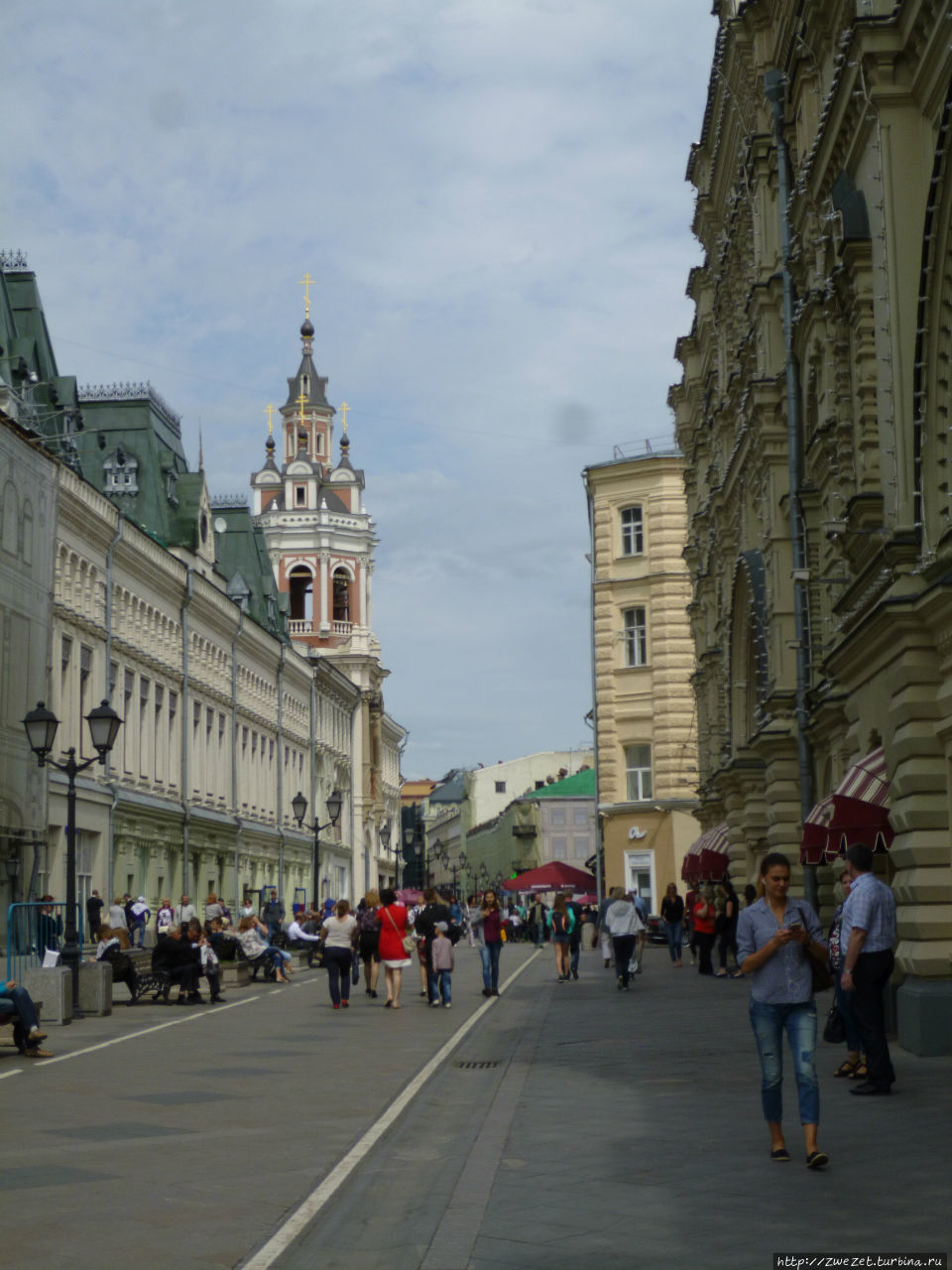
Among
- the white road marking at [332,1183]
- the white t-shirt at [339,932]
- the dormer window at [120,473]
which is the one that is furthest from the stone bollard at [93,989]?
the dormer window at [120,473]

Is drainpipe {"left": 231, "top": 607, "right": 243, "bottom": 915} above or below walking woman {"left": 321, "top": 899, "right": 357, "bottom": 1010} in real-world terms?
above

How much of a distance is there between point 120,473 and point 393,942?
37646 mm

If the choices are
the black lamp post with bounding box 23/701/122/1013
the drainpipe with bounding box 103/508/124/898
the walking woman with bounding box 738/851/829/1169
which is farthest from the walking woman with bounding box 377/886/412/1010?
the drainpipe with bounding box 103/508/124/898

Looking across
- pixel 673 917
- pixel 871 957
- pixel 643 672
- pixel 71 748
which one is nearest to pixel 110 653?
pixel 673 917

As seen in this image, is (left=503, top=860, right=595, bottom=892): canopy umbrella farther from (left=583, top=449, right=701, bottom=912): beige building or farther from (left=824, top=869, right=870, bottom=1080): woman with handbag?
(left=824, top=869, right=870, bottom=1080): woman with handbag

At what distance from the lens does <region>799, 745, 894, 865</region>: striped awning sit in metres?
18.0

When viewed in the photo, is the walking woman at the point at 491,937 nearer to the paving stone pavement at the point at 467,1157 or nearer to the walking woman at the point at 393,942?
the walking woman at the point at 393,942

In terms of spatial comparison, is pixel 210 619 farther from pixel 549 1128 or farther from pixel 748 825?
pixel 549 1128

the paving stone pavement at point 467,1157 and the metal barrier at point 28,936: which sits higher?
the metal barrier at point 28,936

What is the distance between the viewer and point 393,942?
2662 centimetres

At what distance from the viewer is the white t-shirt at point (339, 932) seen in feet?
87.7

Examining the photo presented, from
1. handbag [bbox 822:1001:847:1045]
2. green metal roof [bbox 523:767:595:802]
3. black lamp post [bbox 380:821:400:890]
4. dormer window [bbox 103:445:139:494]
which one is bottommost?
handbag [bbox 822:1001:847:1045]

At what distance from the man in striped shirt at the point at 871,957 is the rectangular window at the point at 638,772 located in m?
47.5

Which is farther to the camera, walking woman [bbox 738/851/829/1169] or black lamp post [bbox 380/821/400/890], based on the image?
black lamp post [bbox 380/821/400/890]
